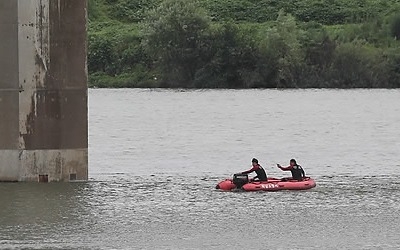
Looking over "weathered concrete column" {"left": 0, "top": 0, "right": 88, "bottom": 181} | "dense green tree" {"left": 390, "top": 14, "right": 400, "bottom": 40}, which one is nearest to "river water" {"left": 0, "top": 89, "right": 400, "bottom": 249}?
"weathered concrete column" {"left": 0, "top": 0, "right": 88, "bottom": 181}

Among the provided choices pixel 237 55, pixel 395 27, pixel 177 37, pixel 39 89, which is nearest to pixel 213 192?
pixel 39 89

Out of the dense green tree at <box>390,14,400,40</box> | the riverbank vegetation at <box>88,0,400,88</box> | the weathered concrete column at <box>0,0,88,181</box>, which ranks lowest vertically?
the riverbank vegetation at <box>88,0,400,88</box>

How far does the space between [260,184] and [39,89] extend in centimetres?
719

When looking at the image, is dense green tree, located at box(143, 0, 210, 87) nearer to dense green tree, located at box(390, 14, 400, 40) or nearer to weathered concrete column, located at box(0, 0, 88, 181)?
dense green tree, located at box(390, 14, 400, 40)

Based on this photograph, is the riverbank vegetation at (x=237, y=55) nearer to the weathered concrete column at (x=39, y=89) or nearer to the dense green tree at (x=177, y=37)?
the dense green tree at (x=177, y=37)

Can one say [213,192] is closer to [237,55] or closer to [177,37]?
[177,37]

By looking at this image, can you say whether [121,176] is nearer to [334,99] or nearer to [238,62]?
[334,99]

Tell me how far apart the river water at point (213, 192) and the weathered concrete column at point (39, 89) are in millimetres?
748

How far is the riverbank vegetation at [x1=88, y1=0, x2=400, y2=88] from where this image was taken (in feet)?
344

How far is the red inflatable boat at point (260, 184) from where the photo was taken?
117 feet

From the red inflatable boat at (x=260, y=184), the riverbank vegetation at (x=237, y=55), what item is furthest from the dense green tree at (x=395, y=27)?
the red inflatable boat at (x=260, y=184)

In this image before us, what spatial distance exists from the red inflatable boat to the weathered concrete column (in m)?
4.66

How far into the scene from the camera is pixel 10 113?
34.0 m

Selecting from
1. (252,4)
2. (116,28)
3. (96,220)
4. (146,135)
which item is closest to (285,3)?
(252,4)
